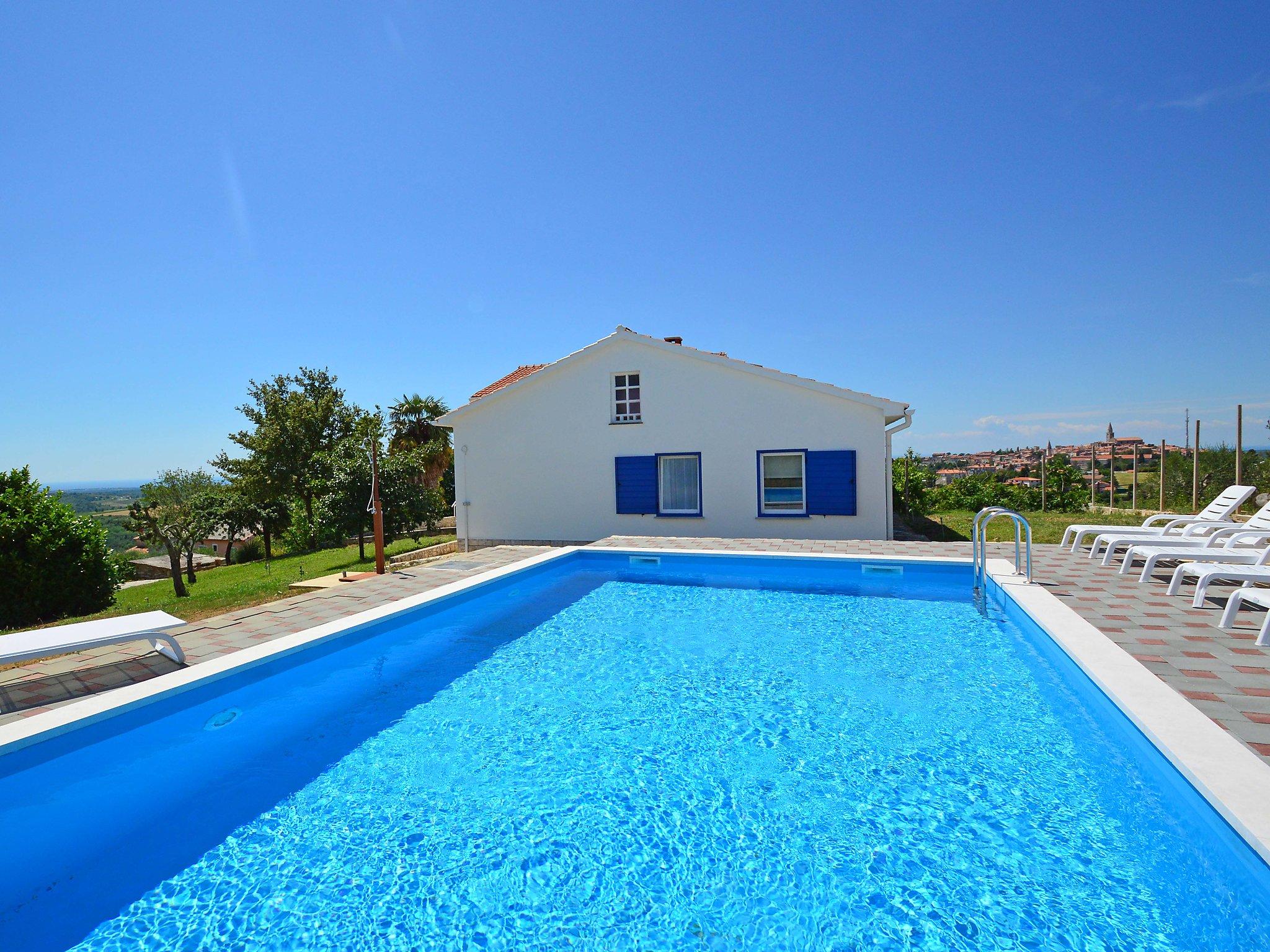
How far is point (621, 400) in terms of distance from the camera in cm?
1442

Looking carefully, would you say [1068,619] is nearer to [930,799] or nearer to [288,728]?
[930,799]

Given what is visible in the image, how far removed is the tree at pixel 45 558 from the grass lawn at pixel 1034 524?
1921cm

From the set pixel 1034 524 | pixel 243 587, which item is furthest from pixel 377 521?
pixel 1034 524

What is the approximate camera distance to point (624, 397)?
A: 14.4m

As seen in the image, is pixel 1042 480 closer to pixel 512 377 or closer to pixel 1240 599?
pixel 1240 599

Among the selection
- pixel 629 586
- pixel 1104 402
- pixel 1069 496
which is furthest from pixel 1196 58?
pixel 1104 402

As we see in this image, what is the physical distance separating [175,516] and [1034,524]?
37598 millimetres

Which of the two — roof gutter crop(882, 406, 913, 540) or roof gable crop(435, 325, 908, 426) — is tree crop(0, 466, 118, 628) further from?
roof gutter crop(882, 406, 913, 540)

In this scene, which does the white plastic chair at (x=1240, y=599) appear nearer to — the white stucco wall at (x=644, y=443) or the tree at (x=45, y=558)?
the white stucco wall at (x=644, y=443)

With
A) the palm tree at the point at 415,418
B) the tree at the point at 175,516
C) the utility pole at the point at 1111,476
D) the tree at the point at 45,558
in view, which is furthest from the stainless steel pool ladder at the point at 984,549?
the palm tree at the point at 415,418

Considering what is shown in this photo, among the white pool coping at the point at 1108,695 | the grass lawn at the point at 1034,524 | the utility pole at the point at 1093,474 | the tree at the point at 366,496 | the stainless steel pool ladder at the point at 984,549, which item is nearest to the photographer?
the white pool coping at the point at 1108,695

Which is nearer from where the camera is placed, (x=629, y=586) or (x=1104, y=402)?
(x=629, y=586)

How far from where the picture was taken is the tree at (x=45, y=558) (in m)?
11.2

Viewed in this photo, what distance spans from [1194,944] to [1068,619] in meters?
3.88
